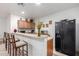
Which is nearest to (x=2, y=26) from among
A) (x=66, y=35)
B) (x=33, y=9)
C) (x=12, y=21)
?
(x=12, y=21)

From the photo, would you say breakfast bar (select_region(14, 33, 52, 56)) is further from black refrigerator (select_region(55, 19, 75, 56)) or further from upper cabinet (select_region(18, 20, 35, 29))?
black refrigerator (select_region(55, 19, 75, 56))

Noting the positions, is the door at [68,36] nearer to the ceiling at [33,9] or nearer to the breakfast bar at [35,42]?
the breakfast bar at [35,42]

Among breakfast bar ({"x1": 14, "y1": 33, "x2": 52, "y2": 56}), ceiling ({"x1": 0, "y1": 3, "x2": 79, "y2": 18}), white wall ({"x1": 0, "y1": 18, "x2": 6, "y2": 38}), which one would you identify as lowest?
breakfast bar ({"x1": 14, "y1": 33, "x2": 52, "y2": 56})

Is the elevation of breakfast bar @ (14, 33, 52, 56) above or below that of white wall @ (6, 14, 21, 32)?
below

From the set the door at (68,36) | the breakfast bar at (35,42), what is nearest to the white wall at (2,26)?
the breakfast bar at (35,42)

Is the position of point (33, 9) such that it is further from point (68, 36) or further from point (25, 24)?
point (68, 36)

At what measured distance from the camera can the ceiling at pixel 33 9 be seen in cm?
150

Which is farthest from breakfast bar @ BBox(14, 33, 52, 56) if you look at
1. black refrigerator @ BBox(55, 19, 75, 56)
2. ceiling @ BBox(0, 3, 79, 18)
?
black refrigerator @ BBox(55, 19, 75, 56)

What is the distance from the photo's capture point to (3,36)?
5.51ft

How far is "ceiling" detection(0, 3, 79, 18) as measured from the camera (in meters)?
1.50

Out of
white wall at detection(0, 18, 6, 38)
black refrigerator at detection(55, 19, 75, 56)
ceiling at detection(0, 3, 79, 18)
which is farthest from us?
black refrigerator at detection(55, 19, 75, 56)

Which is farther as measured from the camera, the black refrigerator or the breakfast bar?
the black refrigerator

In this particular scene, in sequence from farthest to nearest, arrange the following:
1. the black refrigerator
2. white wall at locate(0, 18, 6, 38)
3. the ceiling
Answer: the black refrigerator, white wall at locate(0, 18, 6, 38), the ceiling

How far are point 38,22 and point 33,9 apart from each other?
21cm
